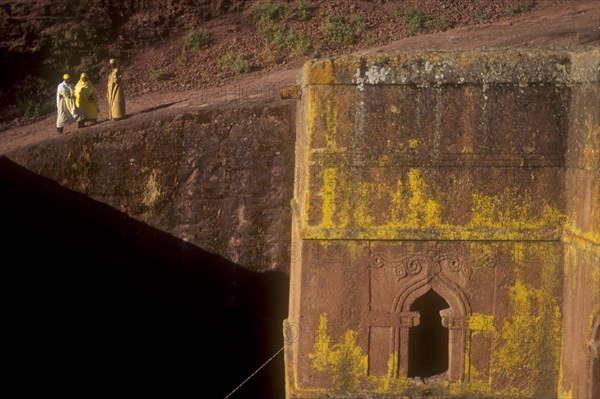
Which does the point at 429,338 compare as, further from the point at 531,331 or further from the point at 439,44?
the point at 439,44

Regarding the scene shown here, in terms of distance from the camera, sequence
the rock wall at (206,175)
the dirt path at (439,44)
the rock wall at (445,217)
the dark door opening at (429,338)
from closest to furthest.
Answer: the rock wall at (445,217) < the dark door opening at (429,338) < the rock wall at (206,175) < the dirt path at (439,44)

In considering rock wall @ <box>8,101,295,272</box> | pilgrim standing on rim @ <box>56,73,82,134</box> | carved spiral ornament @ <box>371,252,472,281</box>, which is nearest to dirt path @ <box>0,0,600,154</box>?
pilgrim standing on rim @ <box>56,73,82,134</box>

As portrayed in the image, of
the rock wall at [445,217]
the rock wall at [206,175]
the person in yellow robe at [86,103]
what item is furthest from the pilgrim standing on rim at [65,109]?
the rock wall at [445,217]

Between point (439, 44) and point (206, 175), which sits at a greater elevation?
point (439, 44)

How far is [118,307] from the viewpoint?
10531 mm

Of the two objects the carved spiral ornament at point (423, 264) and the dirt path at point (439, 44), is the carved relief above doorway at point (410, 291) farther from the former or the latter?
the dirt path at point (439, 44)

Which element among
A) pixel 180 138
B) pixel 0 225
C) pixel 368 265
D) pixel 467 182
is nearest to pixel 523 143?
pixel 467 182

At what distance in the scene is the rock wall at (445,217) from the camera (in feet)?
22.6

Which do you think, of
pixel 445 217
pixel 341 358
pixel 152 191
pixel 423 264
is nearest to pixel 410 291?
pixel 423 264

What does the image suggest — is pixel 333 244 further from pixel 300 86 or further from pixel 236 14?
pixel 236 14

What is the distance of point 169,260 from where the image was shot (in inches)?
411

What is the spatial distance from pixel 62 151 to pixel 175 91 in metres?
5.72

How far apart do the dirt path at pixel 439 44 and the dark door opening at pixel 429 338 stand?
400cm

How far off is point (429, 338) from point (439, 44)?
6.72 m
